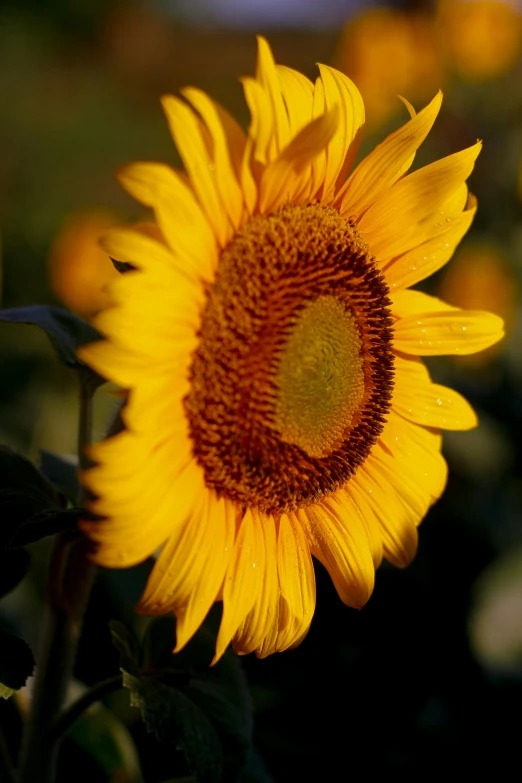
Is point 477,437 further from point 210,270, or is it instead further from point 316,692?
point 210,270

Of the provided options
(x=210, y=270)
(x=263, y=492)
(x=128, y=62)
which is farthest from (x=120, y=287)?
(x=128, y=62)

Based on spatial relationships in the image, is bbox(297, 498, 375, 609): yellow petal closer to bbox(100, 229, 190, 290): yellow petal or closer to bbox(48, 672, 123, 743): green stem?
bbox(48, 672, 123, 743): green stem

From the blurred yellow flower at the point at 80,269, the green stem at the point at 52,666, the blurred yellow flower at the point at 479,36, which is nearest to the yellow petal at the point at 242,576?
the green stem at the point at 52,666

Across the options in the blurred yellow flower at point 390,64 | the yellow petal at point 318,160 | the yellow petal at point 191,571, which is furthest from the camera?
the blurred yellow flower at point 390,64

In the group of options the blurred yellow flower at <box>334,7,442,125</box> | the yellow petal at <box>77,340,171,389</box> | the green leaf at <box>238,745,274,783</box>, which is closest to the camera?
the yellow petal at <box>77,340,171,389</box>

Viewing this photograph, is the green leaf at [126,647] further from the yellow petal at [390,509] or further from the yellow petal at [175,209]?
the yellow petal at [175,209]

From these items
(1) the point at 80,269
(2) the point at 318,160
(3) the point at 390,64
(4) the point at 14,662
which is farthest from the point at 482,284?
(4) the point at 14,662

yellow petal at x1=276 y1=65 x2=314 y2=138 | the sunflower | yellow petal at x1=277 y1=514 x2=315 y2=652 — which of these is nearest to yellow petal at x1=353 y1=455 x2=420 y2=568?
the sunflower

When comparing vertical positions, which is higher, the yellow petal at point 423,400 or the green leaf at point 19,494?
the yellow petal at point 423,400

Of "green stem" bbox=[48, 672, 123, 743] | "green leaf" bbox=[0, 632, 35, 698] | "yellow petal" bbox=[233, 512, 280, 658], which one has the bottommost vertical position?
"green stem" bbox=[48, 672, 123, 743]
